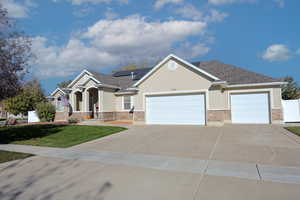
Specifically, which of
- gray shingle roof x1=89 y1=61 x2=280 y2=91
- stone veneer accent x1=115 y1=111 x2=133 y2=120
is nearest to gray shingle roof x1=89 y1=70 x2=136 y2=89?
gray shingle roof x1=89 y1=61 x2=280 y2=91

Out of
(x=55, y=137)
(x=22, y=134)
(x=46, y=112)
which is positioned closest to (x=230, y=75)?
(x=55, y=137)

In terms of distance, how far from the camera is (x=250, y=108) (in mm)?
Answer: 14773

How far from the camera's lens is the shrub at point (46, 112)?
2252 centimetres

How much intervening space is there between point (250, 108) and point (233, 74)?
3531 millimetres

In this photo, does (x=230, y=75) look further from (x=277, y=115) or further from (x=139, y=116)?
(x=139, y=116)

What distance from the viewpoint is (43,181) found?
456 cm

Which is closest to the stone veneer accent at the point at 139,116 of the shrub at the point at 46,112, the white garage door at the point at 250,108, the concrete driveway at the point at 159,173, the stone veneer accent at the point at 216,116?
the stone veneer accent at the point at 216,116

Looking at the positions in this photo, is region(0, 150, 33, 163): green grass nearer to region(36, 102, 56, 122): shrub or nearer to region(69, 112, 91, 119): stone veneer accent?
region(69, 112, 91, 119): stone veneer accent

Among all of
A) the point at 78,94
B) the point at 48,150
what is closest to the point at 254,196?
the point at 48,150

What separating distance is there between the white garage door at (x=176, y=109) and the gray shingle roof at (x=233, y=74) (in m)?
3.59

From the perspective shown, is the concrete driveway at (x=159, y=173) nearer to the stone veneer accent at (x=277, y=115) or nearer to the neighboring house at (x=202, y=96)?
the neighboring house at (x=202, y=96)

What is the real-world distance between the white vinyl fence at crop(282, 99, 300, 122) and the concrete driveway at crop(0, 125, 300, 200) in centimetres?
846

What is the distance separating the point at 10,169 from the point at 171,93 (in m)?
11.7

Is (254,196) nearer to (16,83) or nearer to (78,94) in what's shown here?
(16,83)
